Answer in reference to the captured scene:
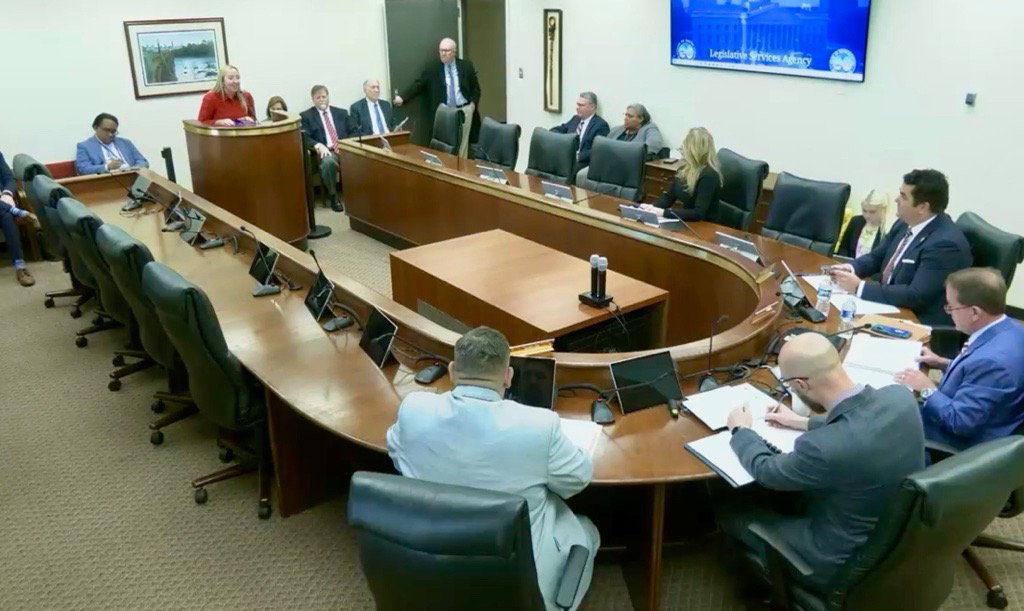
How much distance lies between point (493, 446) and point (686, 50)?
545cm

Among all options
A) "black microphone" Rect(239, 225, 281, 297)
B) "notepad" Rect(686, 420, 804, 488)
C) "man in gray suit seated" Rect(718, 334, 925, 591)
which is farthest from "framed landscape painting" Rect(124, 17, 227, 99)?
"man in gray suit seated" Rect(718, 334, 925, 591)

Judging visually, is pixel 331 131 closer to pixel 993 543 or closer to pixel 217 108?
pixel 217 108

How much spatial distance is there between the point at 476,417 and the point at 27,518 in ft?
7.69

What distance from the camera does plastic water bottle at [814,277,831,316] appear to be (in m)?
3.39

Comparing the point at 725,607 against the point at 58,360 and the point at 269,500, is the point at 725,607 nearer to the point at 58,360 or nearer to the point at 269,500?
the point at 269,500

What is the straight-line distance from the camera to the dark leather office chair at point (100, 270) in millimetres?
4074

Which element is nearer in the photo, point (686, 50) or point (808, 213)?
point (808, 213)

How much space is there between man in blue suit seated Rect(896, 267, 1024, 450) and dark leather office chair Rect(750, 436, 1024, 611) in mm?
627

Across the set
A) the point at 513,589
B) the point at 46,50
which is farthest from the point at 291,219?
the point at 513,589

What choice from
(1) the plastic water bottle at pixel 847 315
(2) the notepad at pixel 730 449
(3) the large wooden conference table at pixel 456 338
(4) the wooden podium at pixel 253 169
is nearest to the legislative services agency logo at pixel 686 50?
(3) the large wooden conference table at pixel 456 338

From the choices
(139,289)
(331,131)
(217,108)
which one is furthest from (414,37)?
(139,289)

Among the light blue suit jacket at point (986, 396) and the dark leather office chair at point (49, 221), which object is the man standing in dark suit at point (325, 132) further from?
the light blue suit jacket at point (986, 396)

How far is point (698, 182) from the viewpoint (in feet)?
15.8

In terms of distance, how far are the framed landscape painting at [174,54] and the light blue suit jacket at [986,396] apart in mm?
7097
